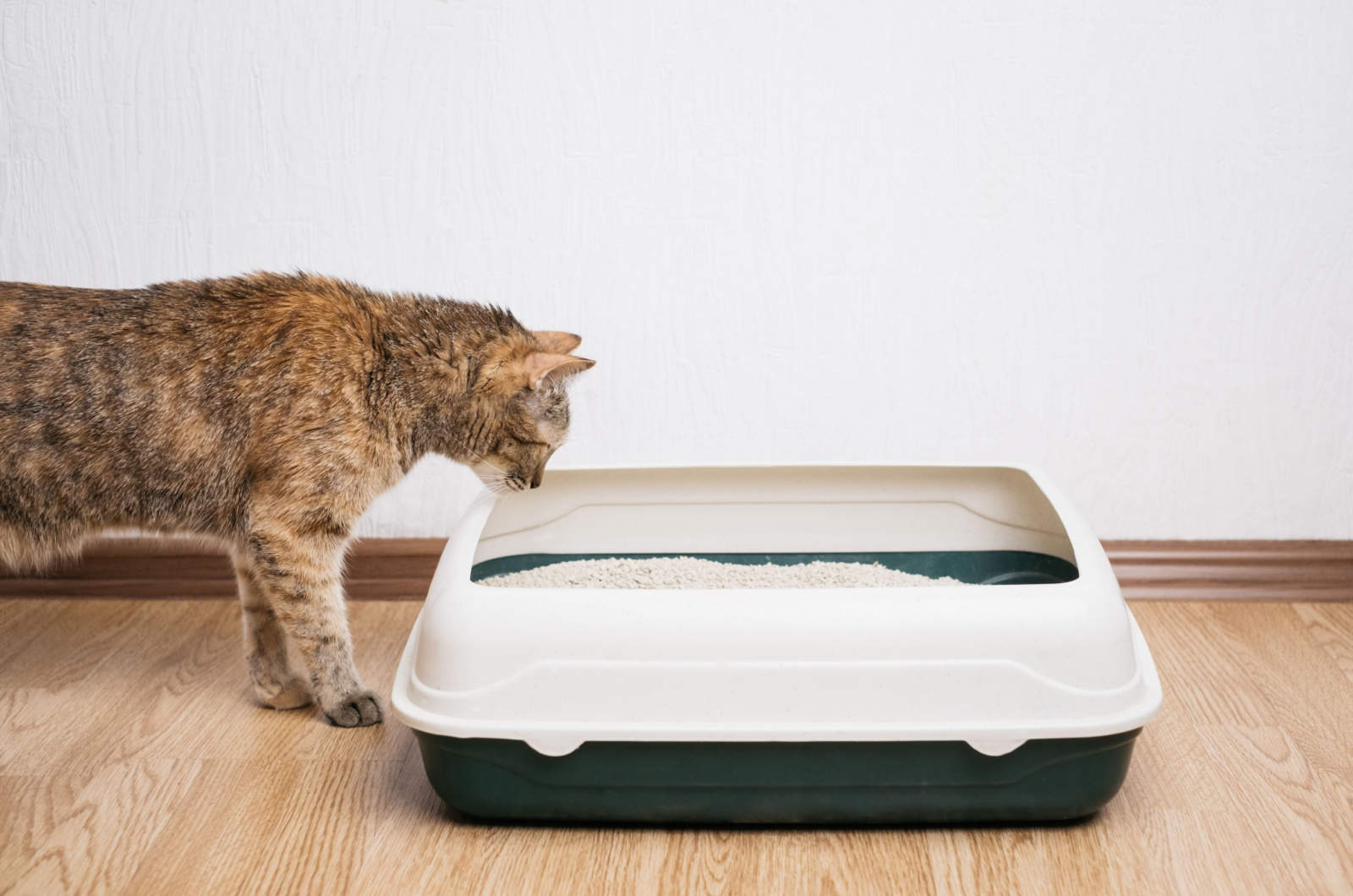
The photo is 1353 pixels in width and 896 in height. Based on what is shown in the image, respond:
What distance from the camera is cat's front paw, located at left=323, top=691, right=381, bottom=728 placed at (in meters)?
1.43

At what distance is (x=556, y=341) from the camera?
1.53 meters

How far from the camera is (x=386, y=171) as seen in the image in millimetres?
1815

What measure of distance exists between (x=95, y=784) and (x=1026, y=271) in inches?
59.1

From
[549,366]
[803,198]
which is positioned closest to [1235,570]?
[803,198]

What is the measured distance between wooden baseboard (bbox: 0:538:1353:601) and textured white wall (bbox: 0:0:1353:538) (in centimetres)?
10

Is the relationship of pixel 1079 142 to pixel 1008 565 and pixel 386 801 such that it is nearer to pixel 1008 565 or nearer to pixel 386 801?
pixel 1008 565

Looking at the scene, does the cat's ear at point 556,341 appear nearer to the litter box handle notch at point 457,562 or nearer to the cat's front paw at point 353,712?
the litter box handle notch at point 457,562

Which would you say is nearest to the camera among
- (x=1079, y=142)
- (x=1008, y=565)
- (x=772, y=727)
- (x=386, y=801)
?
(x=772, y=727)

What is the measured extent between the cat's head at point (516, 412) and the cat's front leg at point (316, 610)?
217 millimetres

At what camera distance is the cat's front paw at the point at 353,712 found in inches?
56.4

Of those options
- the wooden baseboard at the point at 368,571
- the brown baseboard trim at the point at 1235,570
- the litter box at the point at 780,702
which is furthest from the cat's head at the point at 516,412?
the brown baseboard trim at the point at 1235,570

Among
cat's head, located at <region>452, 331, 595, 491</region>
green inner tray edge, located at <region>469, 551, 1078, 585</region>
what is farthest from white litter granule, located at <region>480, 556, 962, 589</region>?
cat's head, located at <region>452, 331, 595, 491</region>

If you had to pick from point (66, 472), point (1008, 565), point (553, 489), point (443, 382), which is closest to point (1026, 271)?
point (1008, 565)

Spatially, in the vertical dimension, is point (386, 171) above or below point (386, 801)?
above
